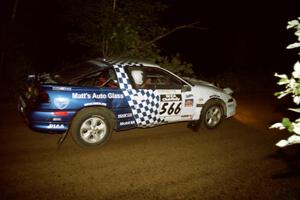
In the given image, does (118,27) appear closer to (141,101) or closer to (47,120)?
(141,101)

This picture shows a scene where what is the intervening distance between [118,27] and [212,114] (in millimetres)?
4492

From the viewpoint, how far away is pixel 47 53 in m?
17.8

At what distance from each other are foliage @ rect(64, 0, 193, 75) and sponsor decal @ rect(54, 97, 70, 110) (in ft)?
16.9

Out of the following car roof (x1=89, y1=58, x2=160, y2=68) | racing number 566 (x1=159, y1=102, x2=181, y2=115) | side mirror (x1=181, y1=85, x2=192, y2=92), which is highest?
car roof (x1=89, y1=58, x2=160, y2=68)

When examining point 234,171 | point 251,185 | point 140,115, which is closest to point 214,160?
point 234,171

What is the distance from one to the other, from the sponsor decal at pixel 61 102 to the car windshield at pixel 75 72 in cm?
63

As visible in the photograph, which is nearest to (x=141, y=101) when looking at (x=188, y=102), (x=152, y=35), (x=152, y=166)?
(x=188, y=102)

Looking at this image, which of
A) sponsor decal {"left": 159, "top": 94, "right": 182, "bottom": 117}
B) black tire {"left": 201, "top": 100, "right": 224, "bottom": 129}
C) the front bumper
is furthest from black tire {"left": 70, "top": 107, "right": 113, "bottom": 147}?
black tire {"left": 201, "top": 100, "right": 224, "bottom": 129}

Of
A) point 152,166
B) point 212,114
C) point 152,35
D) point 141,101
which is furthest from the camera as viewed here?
point 152,35

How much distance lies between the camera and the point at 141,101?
7012mm

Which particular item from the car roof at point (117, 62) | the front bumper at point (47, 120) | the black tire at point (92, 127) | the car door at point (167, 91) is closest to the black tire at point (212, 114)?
the car door at point (167, 91)

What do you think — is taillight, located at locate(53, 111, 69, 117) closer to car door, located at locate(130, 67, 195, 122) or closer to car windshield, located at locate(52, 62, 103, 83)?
car windshield, located at locate(52, 62, 103, 83)

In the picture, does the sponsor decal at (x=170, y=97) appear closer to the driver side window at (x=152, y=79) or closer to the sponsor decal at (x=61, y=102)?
the driver side window at (x=152, y=79)

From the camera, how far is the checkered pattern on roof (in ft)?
22.6
